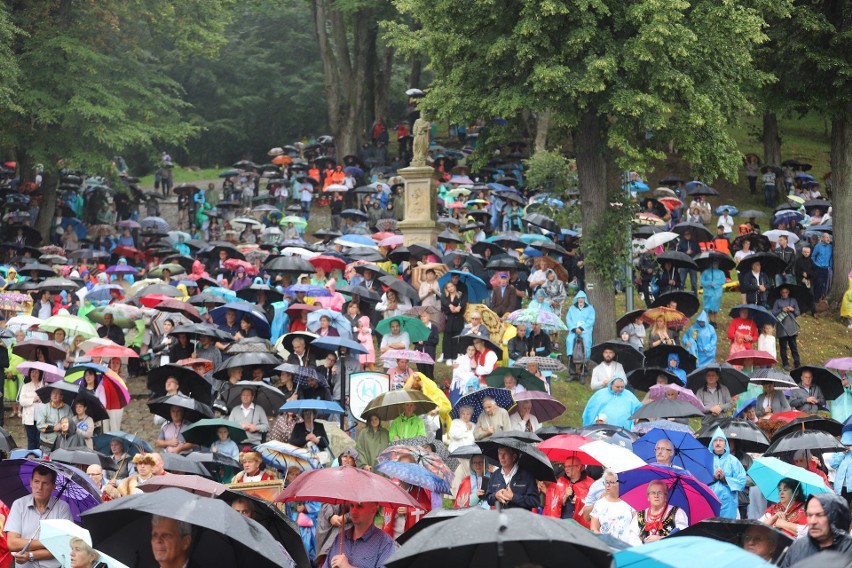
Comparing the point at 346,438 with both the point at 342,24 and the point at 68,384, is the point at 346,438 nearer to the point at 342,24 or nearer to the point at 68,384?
the point at 68,384

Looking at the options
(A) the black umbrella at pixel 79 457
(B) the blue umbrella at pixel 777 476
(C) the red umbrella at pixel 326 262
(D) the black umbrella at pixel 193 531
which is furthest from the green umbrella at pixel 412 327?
(D) the black umbrella at pixel 193 531

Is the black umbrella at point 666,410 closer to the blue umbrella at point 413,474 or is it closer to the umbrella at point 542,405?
the umbrella at point 542,405

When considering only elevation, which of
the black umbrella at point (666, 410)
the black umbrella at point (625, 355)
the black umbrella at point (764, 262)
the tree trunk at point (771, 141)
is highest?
the tree trunk at point (771, 141)

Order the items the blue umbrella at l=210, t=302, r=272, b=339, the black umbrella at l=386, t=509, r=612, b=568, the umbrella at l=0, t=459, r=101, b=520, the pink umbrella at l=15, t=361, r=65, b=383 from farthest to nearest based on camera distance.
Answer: the blue umbrella at l=210, t=302, r=272, b=339
the pink umbrella at l=15, t=361, r=65, b=383
the umbrella at l=0, t=459, r=101, b=520
the black umbrella at l=386, t=509, r=612, b=568

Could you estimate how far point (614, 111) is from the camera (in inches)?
853

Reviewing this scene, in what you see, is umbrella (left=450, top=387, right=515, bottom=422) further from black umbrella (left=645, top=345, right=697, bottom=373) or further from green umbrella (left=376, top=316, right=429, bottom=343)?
black umbrella (left=645, top=345, right=697, bottom=373)

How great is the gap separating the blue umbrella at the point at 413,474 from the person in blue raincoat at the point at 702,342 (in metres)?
9.72

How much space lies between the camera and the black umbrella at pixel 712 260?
2278 cm

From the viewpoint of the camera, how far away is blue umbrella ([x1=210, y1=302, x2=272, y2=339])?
19.2 metres

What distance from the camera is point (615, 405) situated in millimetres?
15727

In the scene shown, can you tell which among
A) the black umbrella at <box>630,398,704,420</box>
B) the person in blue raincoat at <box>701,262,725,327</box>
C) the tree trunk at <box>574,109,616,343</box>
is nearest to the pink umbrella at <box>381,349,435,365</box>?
the black umbrella at <box>630,398,704,420</box>

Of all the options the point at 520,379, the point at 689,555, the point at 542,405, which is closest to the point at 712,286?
the point at 520,379

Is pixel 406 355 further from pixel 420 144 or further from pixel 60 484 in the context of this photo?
pixel 420 144

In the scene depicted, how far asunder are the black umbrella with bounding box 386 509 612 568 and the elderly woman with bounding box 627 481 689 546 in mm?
3490
